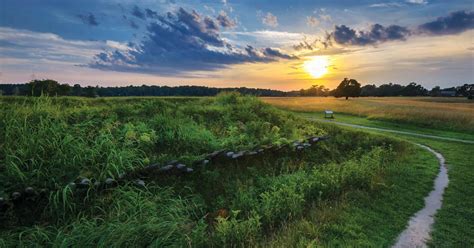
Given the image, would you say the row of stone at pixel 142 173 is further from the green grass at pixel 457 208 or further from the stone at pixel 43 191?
the green grass at pixel 457 208

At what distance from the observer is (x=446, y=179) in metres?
10.9

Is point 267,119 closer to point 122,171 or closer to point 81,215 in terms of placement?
point 122,171

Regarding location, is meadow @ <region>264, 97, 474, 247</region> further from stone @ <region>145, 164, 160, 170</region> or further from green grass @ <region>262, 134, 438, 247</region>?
stone @ <region>145, 164, 160, 170</region>

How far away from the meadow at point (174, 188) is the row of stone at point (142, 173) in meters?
0.04

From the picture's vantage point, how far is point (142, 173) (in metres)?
8.38

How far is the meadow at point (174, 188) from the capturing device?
6027 mm

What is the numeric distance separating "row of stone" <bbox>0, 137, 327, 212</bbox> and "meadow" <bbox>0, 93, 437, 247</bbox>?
38 mm

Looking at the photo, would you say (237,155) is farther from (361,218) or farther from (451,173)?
(451,173)

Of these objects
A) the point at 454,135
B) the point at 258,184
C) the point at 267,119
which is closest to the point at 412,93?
the point at 454,135

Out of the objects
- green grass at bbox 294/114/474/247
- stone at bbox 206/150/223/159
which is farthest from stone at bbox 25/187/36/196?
green grass at bbox 294/114/474/247

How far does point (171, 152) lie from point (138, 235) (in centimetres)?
479

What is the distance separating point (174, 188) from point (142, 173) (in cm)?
92

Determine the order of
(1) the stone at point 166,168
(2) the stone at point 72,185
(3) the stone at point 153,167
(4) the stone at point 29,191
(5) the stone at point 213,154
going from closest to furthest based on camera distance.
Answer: (4) the stone at point 29,191 < (2) the stone at point 72,185 < (3) the stone at point 153,167 < (1) the stone at point 166,168 < (5) the stone at point 213,154

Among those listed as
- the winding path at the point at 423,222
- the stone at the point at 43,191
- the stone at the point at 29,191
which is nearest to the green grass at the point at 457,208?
the winding path at the point at 423,222
